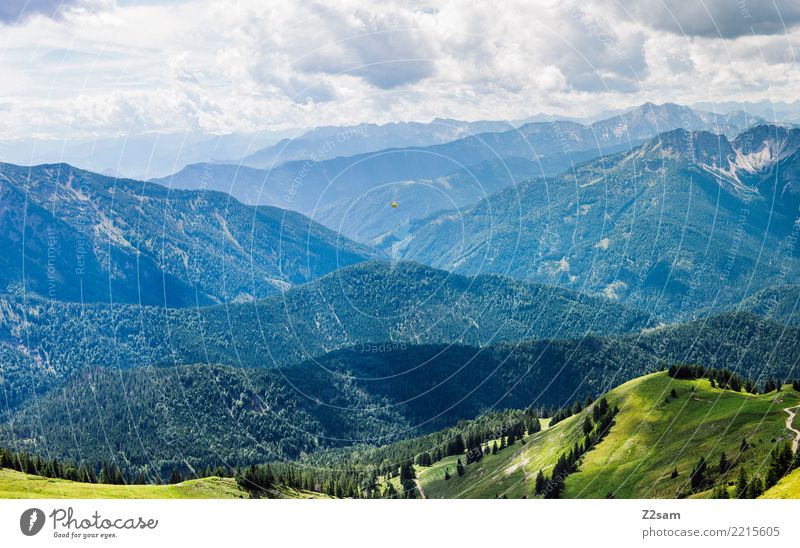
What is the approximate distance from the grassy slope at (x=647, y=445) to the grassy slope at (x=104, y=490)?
1728 inches

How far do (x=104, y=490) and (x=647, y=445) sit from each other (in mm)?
77683

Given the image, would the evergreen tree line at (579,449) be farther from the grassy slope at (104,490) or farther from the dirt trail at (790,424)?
the grassy slope at (104,490)

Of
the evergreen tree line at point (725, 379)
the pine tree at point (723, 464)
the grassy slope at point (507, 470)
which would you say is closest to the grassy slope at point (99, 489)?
the grassy slope at point (507, 470)

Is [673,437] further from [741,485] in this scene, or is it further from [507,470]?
[507,470]

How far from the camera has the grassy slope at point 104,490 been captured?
82.6 m

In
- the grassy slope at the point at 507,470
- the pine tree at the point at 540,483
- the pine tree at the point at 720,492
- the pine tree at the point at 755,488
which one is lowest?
the grassy slope at the point at 507,470

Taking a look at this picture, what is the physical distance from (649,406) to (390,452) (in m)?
85.0

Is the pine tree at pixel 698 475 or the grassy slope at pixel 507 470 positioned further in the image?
the grassy slope at pixel 507 470

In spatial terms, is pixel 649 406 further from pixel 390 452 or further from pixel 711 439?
pixel 390 452

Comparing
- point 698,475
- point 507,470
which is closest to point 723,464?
point 698,475

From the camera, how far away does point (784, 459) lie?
80250 millimetres

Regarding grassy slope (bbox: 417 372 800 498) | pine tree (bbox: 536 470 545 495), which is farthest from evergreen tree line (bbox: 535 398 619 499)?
grassy slope (bbox: 417 372 800 498)

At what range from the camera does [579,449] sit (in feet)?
413
